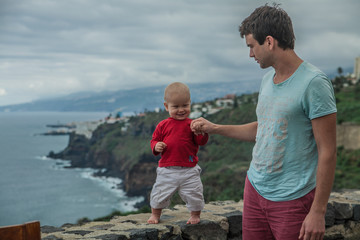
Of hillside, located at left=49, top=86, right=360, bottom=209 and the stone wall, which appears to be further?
hillside, located at left=49, top=86, right=360, bottom=209

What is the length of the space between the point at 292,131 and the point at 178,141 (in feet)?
2.83

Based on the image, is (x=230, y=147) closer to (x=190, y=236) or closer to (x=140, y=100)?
(x=190, y=236)

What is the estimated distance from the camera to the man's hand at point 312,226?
1506mm

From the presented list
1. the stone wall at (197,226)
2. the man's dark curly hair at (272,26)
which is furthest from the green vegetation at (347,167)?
the man's dark curly hair at (272,26)

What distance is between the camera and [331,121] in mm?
1470

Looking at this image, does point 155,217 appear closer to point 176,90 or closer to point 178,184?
point 178,184

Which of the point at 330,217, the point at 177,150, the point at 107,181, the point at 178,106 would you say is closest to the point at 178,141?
the point at 177,150

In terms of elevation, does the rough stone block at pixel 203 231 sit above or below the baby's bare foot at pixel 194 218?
below

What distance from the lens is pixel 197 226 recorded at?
102 inches

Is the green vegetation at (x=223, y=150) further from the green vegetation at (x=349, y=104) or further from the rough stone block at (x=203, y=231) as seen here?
the rough stone block at (x=203, y=231)

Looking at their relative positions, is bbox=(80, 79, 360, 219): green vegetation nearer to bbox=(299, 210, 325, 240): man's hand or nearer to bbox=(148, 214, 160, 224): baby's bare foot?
bbox=(148, 214, 160, 224): baby's bare foot

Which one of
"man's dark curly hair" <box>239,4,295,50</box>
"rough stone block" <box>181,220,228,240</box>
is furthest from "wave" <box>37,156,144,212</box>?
"man's dark curly hair" <box>239,4,295,50</box>

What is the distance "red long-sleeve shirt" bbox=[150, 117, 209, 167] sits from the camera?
2.29 metres

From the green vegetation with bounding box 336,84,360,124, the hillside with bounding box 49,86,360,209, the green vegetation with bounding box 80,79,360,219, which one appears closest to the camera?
the green vegetation with bounding box 80,79,360,219
